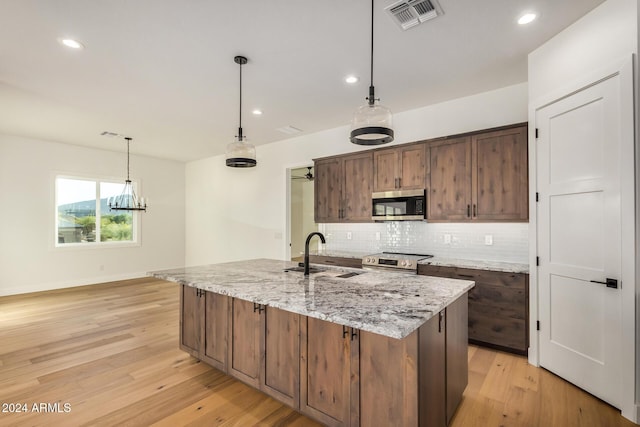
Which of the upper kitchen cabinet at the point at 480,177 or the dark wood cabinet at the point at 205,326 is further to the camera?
the upper kitchen cabinet at the point at 480,177

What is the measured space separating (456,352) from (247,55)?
9.85 feet

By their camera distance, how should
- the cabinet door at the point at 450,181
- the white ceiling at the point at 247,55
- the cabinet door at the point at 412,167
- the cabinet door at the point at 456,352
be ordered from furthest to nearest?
the cabinet door at the point at 412,167, the cabinet door at the point at 450,181, the white ceiling at the point at 247,55, the cabinet door at the point at 456,352

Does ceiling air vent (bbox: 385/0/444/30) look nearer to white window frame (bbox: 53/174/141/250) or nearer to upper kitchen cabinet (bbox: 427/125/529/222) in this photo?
upper kitchen cabinet (bbox: 427/125/529/222)

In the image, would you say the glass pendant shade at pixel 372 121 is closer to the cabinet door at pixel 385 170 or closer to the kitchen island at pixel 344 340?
the kitchen island at pixel 344 340

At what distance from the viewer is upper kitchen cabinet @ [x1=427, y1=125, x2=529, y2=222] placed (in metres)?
3.21

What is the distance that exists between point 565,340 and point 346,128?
3.83m

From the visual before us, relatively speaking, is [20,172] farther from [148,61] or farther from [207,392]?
[207,392]

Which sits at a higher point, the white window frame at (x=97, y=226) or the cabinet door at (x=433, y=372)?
the white window frame at (x=97, y=226)

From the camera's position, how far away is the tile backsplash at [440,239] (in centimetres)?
358

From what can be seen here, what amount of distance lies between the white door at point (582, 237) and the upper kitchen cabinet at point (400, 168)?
1.29 m

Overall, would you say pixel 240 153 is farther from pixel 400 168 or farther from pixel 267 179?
pixel 267 179

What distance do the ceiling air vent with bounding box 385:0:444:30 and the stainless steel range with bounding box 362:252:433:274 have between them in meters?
2.46

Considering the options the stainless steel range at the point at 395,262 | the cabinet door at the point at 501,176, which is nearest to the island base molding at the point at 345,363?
the stainless steel range at the point at 395,262

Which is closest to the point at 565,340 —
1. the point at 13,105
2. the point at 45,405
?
the point at 45,405
